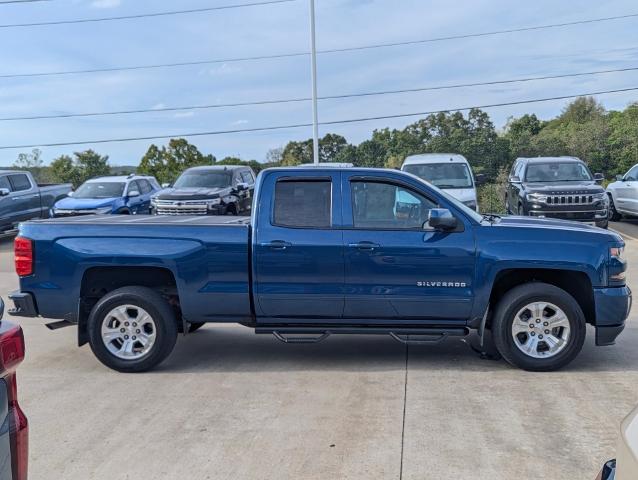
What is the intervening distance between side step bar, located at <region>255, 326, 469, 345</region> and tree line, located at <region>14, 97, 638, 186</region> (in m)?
21.9

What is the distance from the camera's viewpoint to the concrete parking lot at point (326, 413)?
4.23 m

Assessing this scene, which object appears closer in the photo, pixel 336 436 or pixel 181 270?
pixel 336 436

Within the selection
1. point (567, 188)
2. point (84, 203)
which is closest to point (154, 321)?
point (567, 188)

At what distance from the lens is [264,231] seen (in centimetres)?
615

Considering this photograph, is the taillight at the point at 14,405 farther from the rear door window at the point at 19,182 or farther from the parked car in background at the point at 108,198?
the rear door window at the point at 19,182

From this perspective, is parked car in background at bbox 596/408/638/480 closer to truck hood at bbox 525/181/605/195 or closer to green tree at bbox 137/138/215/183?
truck hood at bbox 525/181/605/195

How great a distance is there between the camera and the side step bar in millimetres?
6109

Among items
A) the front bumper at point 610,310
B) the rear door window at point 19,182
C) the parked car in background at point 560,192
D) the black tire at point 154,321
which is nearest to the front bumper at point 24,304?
the black tire at point 154,321

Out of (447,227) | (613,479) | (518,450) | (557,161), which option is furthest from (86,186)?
(613,479)

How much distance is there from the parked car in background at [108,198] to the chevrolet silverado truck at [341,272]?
11611 millimetres

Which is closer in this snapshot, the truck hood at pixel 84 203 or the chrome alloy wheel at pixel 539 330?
the chrome alloy wheel at pixel 539 330

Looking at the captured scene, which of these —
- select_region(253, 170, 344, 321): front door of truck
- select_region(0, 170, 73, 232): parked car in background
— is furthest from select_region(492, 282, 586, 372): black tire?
select_region(0, 170, 73, 232): parked car in background

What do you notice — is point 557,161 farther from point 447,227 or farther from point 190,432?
point 190,432

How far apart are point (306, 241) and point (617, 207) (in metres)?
14.9
